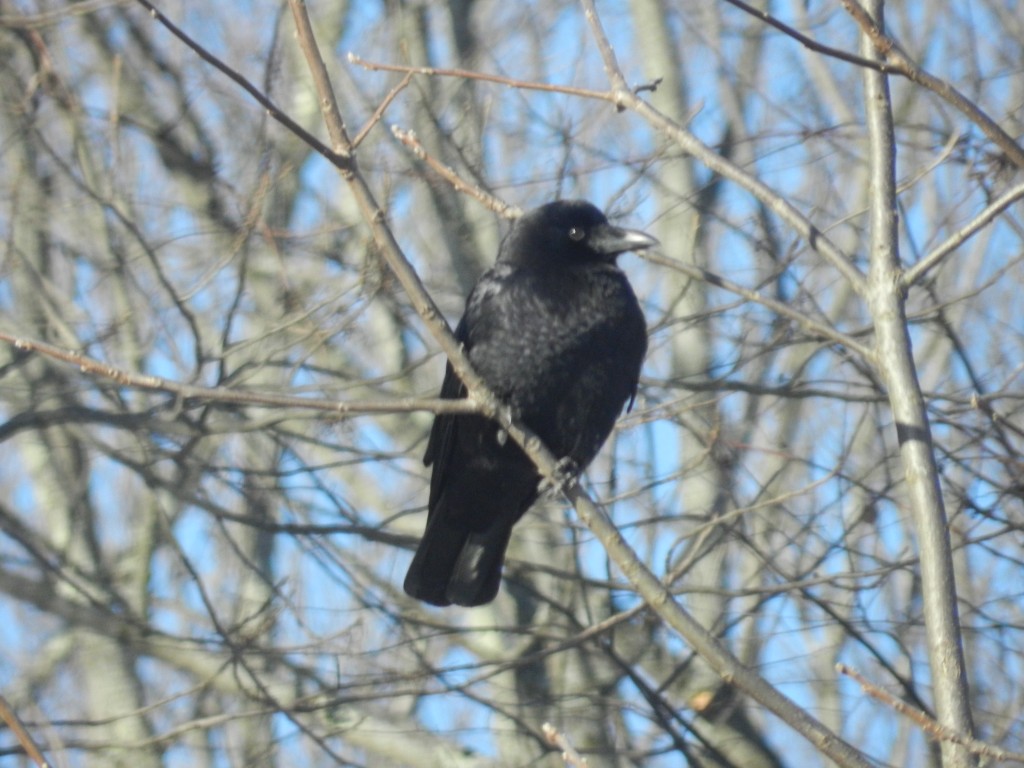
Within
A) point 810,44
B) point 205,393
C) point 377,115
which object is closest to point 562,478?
point 377,115

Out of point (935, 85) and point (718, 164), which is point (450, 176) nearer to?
point (718, 164)

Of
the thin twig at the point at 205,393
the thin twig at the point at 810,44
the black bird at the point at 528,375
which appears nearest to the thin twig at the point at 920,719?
the thin twig at the point at 810,44

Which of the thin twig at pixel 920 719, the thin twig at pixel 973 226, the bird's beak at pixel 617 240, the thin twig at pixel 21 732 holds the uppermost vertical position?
the bird's beak at pixel 617 240

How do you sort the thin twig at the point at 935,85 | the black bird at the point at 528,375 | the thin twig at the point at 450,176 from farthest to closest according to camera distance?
the black bird at the point at 528,375, the thin twig at the point at 450,176, the thin twig at the point at 935,85

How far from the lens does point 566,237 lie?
16.2 feet

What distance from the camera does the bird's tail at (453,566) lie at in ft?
16.5

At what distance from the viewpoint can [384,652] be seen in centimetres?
621

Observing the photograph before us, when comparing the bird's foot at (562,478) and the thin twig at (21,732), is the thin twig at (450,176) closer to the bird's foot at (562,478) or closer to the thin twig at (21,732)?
the bird's foot at (562,478)

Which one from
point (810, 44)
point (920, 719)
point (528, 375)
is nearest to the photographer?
point (920, 719)

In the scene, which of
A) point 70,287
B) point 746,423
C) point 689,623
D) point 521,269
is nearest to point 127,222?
point 70,287

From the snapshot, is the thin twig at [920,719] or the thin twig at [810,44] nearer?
the thin twig at [920,719]

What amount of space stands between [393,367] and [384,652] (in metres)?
1.60

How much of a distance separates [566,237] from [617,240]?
0.19m

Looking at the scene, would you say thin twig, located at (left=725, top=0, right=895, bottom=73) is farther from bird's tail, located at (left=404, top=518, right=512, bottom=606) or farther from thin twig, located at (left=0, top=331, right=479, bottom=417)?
bird's tail, located at (left=404, top=518, right=512, bottom=606)
